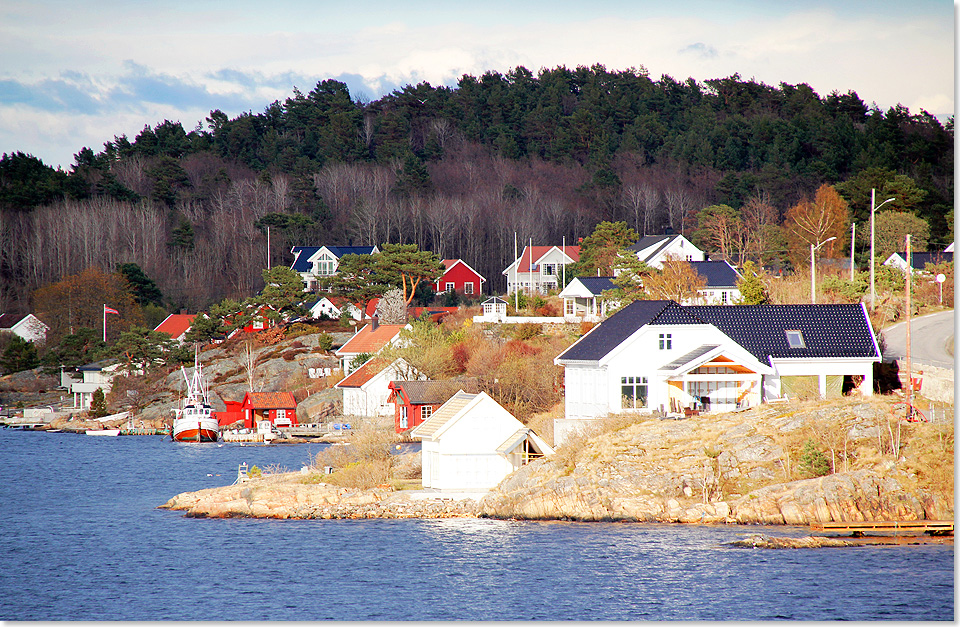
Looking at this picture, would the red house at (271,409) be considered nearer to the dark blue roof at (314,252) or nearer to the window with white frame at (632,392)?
the dark blue roof at (314,252)

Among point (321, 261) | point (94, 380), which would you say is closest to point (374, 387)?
point (94, 380)

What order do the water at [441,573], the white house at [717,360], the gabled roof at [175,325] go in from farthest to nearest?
1. the gabled roof at [175,325]
2. the white house at [717,360]
3. the water at [441,573]

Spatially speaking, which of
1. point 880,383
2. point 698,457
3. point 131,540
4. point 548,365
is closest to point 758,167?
point 548,365

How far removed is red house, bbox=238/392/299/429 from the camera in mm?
63156

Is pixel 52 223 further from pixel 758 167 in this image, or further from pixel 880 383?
pixel 880 383

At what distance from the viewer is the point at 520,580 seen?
84.0 feet

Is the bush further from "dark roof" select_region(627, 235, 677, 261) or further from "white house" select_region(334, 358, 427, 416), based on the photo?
"dark roof" select_region(627, 235, 677, 261)

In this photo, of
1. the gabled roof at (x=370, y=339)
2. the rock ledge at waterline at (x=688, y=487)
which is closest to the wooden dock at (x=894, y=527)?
the rock ledge at waterline at (x=688, y=487)

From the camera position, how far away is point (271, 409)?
6334 centimetres

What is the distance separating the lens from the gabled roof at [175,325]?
264 ft

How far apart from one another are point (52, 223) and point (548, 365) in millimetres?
63556

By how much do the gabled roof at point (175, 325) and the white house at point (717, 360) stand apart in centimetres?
4899

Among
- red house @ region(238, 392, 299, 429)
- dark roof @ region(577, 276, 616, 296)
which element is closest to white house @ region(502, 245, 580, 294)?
dark roof @ region(577, 276, 616, 296)

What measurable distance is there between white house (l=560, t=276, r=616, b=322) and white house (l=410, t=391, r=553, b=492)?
963 inches
